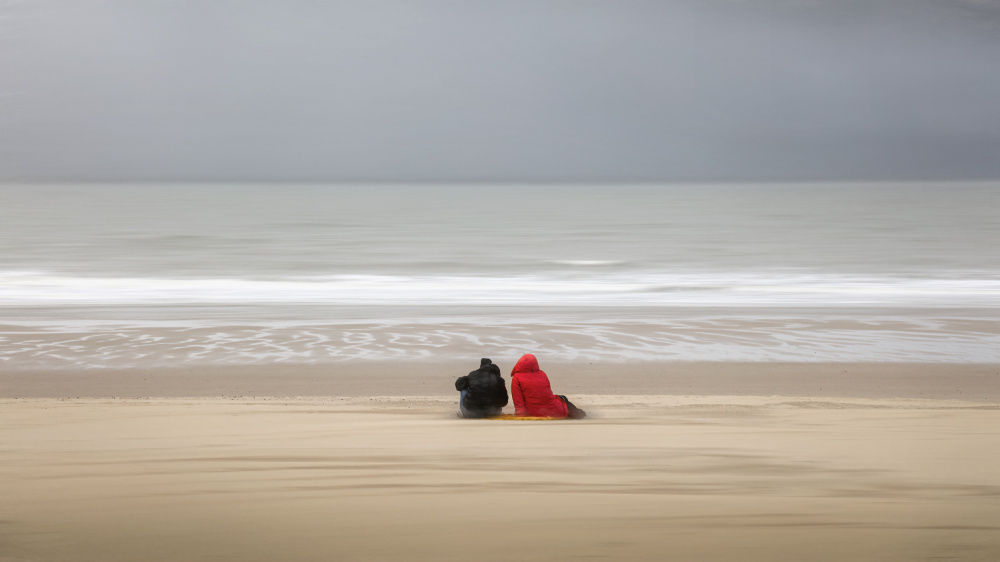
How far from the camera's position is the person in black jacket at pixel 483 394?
20.9ft

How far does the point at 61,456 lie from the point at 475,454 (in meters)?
2.33

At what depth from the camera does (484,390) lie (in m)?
6.38

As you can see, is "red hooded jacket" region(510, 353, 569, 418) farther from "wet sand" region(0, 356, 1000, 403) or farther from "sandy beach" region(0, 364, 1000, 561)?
"wet sand" region(0, 356, 1000, 403)

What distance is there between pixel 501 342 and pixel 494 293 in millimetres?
8462

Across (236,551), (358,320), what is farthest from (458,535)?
(358,320)

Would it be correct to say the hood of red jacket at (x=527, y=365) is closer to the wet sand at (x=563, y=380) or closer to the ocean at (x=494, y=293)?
the wet sand at (x=563, y=380)

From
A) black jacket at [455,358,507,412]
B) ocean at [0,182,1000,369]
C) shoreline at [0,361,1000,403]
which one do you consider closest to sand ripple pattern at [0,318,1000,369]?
ocean at [0,182,1000,369]

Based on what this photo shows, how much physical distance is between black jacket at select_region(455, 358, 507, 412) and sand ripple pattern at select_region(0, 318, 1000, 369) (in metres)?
3.33

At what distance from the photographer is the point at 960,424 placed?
588cm

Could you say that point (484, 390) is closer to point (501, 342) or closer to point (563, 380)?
point (563, 380)

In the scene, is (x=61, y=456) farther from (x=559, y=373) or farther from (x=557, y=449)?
(x=559, y=373)

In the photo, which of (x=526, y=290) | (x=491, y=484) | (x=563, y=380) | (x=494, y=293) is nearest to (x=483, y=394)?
(x=491, y=484)

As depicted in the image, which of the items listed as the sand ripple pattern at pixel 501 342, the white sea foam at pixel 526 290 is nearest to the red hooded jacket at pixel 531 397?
the sand ripple pattern at pixel 501 342

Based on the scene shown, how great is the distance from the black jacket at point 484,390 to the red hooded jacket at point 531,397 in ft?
0.38
